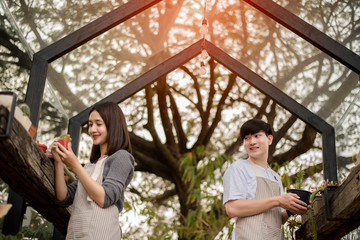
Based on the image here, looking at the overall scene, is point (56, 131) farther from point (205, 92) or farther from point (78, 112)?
point (205, 92)

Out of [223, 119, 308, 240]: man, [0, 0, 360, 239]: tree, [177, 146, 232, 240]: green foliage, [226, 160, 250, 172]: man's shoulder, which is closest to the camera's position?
[223, 119, 308, 240]: man

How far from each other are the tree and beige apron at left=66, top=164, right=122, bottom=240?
100 cm

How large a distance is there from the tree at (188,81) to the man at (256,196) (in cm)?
126

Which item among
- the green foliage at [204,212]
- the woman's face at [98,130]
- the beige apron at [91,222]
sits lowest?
the beige apron at [91,222]

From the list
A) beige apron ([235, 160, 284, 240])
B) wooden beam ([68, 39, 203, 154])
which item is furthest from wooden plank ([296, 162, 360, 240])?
wooden beam ([68, 39, 203, 154])

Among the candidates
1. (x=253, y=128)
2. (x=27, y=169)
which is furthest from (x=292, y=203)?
(x=27, y=169)

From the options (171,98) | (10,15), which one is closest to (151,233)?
(171,98)

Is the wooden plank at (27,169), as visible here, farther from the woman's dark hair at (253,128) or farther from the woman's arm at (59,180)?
the woman's dark hair at (253,128)

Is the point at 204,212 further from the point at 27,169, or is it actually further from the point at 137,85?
the point at 27,169

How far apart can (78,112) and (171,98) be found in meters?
2.75

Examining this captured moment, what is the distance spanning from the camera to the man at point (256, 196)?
223 cm

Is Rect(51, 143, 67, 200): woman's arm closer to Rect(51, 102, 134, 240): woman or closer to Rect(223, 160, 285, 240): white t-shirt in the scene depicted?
Rect(51, 102, 134, 240): woman

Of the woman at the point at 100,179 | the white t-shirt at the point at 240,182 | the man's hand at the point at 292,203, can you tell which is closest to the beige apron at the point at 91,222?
the woman at the point at 100,179

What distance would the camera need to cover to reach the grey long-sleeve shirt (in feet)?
6.43
